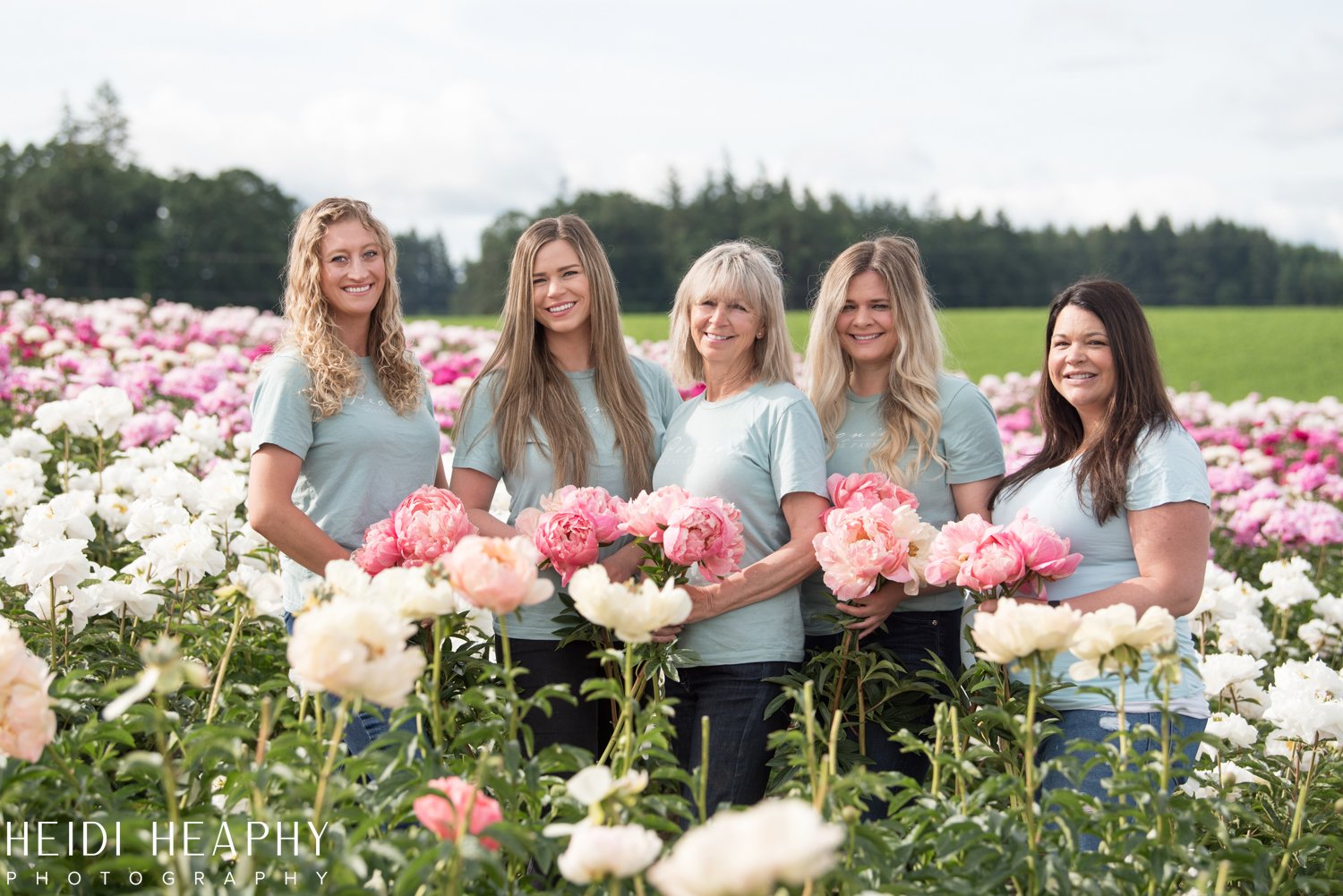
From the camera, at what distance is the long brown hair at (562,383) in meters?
3.53

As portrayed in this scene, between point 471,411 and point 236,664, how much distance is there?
1023 millimetres

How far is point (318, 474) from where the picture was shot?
3318 mm

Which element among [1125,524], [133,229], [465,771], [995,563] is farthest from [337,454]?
[133,229]

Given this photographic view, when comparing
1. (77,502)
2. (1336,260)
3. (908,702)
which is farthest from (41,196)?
(1336,260)

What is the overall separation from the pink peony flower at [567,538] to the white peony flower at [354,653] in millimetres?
1140

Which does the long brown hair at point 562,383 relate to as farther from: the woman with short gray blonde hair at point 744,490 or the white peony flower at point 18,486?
the white peony flower at point 18,486

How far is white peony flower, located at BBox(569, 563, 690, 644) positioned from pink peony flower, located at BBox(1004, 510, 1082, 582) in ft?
3.62

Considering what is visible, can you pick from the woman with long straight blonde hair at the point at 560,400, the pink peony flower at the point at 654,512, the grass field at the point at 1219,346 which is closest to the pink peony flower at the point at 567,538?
the pink peony flower at the point at 654,512

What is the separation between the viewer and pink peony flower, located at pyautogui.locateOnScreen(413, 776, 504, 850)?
175 cm

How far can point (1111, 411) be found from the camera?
326 cm

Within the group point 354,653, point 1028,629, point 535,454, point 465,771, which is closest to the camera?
point 354,653

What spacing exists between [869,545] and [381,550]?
119cm

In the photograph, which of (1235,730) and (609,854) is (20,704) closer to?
(609,854)

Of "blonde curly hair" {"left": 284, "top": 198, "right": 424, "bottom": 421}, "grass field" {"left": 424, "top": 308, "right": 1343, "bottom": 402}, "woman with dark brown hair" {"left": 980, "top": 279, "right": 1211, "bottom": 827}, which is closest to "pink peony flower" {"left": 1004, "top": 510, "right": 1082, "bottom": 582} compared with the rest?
"woman with dark brown hair" {"left": 980, "top": 279, "right": 1211, "bottom": 827}
